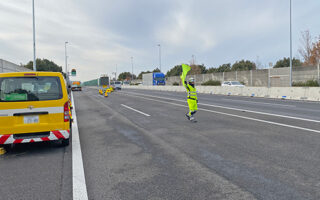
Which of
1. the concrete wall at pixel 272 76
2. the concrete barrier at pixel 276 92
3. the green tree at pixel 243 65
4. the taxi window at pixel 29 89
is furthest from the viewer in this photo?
the green tree at pixel 243 65

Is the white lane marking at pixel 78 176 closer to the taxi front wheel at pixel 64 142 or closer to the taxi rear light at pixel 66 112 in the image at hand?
the taxi front wheel at pixel 64 142

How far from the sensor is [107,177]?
3.98m

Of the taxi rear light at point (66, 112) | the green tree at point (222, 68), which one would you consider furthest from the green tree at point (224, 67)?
the taxi rear light at point (66, 112)

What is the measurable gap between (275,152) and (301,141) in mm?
1346

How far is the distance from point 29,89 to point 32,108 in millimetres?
447

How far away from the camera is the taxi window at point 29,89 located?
17.4ft

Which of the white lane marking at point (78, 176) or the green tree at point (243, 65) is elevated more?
the green tree at point (243, 65)

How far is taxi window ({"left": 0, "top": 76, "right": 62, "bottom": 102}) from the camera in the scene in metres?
5.32

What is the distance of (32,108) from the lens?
5.36m

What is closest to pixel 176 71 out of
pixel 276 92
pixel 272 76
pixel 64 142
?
pixel 272 76

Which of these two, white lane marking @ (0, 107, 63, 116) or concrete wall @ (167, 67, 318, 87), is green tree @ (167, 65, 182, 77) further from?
white lane marking @ (0, 107, 63, 116)

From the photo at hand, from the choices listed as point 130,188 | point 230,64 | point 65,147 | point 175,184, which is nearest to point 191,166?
point 175,184

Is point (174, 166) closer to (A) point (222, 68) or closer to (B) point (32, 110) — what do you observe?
(B) point (32, 110)

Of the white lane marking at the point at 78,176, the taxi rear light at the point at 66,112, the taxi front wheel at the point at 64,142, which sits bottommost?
the white lane marking at the point at 78,176
